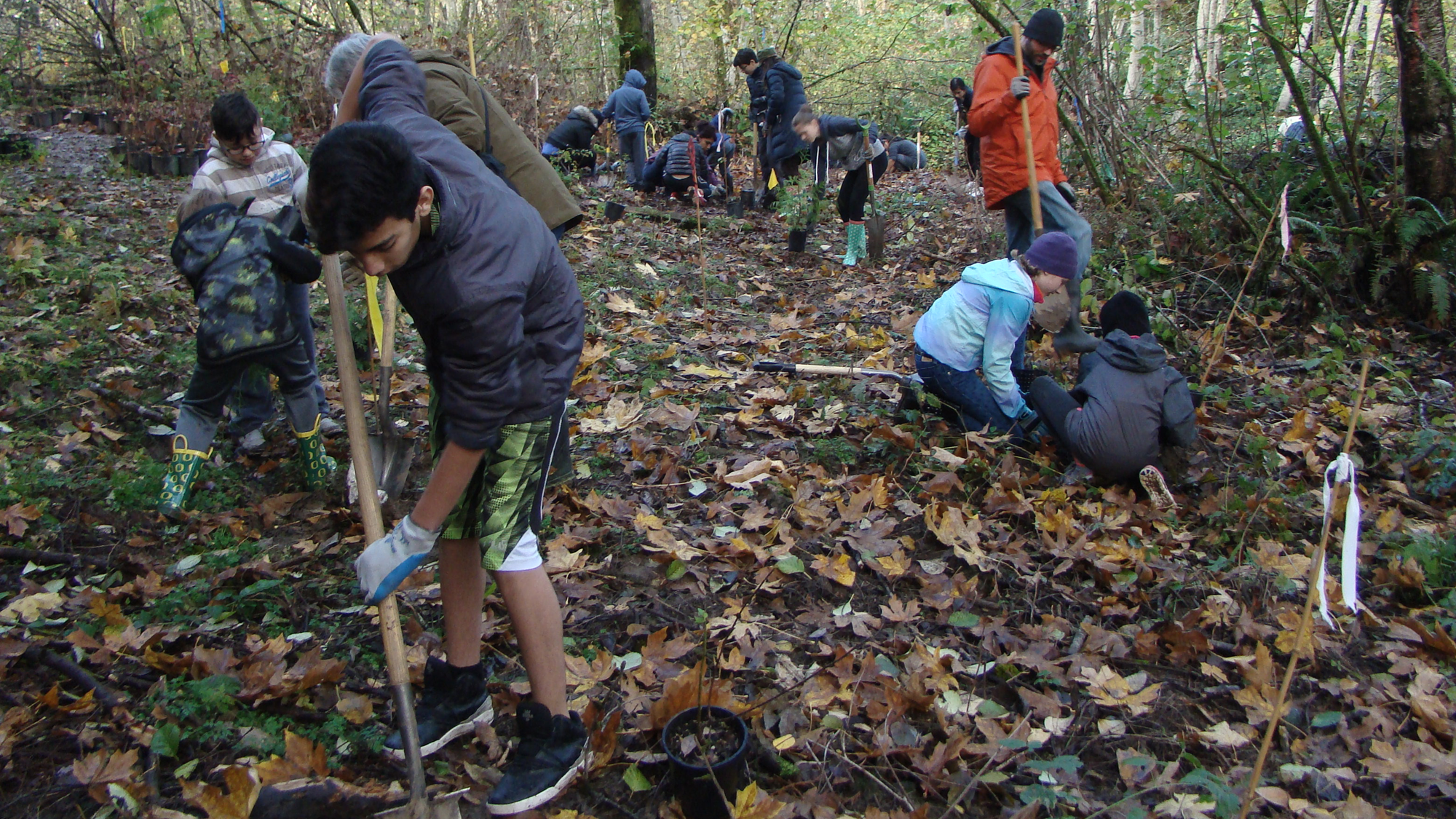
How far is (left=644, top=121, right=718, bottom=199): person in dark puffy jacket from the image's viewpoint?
36.4 ft

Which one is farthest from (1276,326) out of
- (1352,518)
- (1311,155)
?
(1352,518)

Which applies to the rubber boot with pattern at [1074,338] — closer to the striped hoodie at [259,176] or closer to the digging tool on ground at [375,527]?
the digging tool on ground at [375,527]

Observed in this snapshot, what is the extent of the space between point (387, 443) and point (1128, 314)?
3.49 meters

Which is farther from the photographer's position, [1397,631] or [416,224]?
[1397,631]

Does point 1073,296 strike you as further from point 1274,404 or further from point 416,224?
point 416,224

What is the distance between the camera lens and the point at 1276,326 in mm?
6207

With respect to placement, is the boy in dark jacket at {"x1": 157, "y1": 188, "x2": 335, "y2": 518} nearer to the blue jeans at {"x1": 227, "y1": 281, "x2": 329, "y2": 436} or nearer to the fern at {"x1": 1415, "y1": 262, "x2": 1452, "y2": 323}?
the blue jeans at {"x1": 227, "y1": 281, "x2": 329, "y2": 436}

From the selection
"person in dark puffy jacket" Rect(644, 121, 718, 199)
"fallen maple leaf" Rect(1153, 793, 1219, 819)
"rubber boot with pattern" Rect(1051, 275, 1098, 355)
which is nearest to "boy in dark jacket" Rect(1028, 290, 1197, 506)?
"rubber boot with pattern" Rect(1051, 275, 1098, 355)

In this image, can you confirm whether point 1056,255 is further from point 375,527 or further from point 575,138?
point 575,138

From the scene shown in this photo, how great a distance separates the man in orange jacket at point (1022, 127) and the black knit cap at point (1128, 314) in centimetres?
105

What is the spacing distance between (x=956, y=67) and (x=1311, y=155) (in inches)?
328

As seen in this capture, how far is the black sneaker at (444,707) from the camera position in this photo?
2.36m

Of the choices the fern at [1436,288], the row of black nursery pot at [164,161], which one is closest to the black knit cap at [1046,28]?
the fern at [1436,288]

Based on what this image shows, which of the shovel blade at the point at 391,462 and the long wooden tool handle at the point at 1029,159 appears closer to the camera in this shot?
the shovel blade at the point at 391,462
